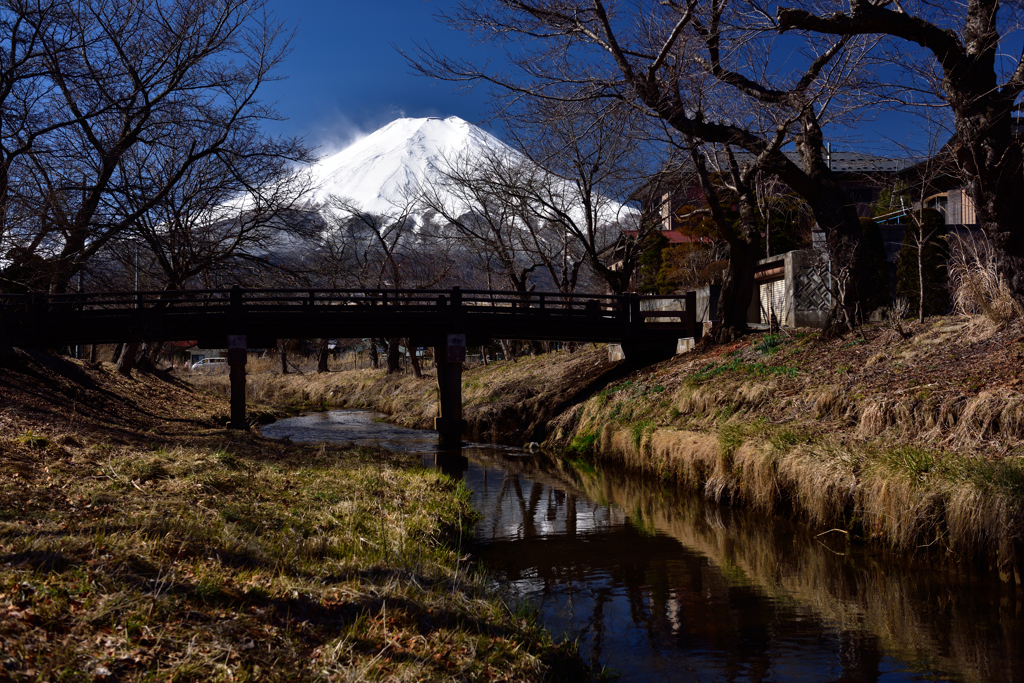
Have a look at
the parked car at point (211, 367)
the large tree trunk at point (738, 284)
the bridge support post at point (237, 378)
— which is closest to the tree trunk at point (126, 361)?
the bridge support post at point (237, 378)

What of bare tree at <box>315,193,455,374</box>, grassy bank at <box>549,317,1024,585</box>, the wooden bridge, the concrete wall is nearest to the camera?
grassy bank at <box>549,317,1024,585</box>

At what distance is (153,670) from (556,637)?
3.29m

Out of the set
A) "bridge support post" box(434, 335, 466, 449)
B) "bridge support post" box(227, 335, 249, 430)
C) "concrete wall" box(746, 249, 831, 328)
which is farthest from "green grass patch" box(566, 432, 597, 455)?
"bridge support post" box(227, 335, 249, 430)

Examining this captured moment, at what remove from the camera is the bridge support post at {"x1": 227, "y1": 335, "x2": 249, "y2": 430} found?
21.5 m

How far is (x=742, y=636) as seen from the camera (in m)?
6.50

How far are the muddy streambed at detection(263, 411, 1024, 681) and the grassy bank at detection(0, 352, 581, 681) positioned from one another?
0.82 m

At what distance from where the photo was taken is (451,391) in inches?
875

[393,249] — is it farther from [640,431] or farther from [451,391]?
[640,431]

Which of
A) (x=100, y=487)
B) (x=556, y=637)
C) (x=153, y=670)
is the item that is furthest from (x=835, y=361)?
(x=153, y=670)

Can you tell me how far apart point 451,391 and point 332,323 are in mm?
3988

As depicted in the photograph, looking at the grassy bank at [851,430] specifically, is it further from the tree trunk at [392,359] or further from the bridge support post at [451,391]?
the tree trunk at [392,359]

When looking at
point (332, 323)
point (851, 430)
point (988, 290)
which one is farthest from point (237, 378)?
point (988, 290)

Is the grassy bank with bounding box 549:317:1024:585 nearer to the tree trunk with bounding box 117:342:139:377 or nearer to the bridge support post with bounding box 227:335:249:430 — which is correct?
the bridge support post with bounding box 227:335:249:430

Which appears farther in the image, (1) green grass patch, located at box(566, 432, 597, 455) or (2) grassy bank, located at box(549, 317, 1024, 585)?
(1) green grass patch, located at box(566, 432, 597, 455)
